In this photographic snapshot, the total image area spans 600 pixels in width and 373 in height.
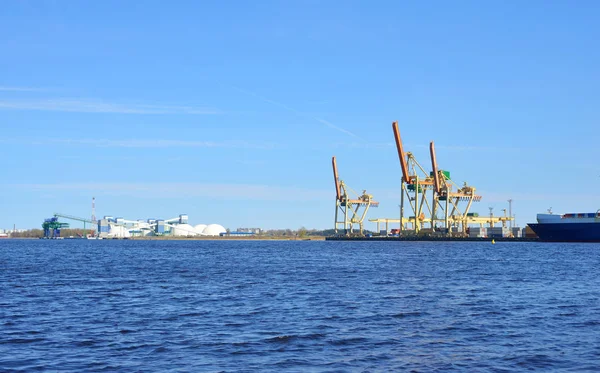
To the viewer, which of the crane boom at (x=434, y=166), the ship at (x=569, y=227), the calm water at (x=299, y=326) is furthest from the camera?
the crane boom at (x=434, y=166)

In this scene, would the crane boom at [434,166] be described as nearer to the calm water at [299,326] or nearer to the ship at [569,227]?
the ship at [569,227]

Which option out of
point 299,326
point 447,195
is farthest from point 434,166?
point 299,326

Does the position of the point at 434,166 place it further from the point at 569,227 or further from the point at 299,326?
the point at 299,326

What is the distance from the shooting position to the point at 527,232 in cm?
17925

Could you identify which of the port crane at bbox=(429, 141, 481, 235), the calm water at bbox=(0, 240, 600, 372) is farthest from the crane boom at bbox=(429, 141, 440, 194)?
the calm water at bbox=(0, 240, 600, 372)

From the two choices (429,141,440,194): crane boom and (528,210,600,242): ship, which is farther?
(429,141,440,194): crane boom

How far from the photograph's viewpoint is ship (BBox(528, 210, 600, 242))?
5477 inches

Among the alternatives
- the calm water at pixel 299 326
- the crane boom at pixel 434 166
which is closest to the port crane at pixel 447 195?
the crane boom at pixel 434 166

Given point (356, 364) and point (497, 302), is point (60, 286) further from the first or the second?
point (356, 364)

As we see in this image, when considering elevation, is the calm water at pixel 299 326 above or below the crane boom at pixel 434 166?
below

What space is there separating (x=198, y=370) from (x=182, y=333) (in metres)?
5.78

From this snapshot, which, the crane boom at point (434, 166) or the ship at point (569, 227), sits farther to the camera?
the crane boom at point (434, 166)

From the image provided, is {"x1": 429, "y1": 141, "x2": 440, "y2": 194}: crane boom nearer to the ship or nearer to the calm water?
the ship

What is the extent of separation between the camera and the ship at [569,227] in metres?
139
